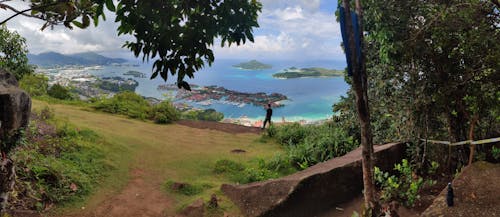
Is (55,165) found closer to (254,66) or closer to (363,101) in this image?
(363,101)

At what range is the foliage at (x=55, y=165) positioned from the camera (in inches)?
229

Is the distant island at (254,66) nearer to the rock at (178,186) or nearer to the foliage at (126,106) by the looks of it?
the foliage at (126,106)

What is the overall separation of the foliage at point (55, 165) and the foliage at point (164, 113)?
20.0 ft

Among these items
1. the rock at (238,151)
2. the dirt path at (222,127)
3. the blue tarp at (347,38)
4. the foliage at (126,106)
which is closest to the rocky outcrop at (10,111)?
the blue tarp at (347,38)

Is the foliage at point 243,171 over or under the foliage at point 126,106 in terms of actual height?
under

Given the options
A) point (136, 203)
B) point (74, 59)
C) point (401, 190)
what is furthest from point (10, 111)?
point (74, 59)

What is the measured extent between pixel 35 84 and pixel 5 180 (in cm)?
1502

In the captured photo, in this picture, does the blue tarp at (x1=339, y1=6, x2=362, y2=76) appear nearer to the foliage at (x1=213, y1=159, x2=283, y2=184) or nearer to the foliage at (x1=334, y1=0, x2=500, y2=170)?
the foliage at (x1=334, y1=0, x2=500, y2=170)

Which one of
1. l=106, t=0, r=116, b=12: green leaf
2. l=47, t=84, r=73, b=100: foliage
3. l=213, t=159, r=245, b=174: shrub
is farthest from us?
l=47, t=84, r=73, b=100: foliage

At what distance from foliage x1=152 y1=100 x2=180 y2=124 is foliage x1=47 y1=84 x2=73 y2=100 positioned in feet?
20.7

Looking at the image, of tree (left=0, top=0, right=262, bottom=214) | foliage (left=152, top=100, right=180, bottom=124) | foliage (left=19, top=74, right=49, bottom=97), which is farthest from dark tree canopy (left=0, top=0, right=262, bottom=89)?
foliage (left=19, top=74, right=49, bottom=97)

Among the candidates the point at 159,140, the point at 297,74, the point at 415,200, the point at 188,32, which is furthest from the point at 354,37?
the point at 297,74

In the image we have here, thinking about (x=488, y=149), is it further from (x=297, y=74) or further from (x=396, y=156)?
(x=297, y=74)

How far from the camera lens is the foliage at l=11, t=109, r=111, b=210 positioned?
582cm
